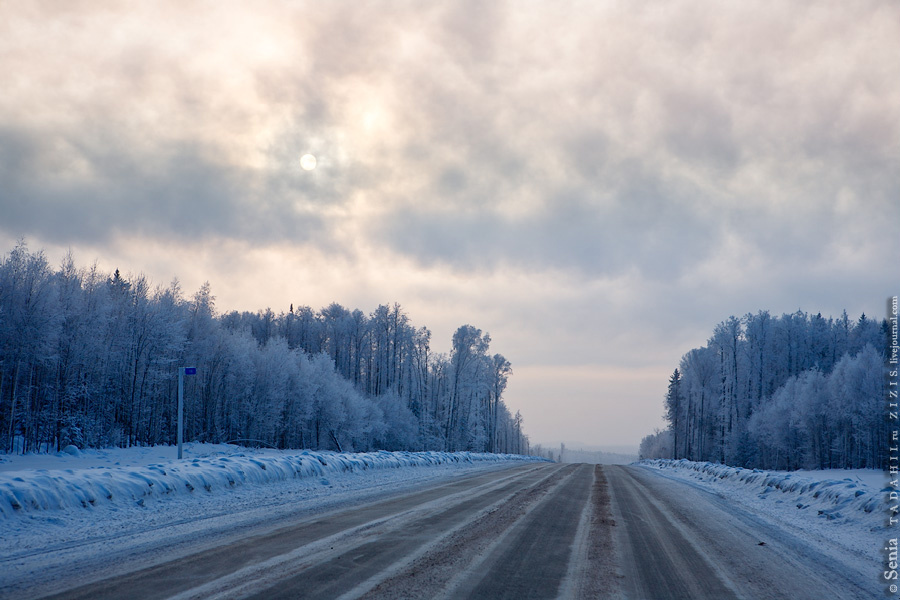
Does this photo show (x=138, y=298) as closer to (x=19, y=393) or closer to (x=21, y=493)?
(x=19, y=393)

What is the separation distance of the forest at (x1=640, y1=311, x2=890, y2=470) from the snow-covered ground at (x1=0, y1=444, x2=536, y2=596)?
167 ft

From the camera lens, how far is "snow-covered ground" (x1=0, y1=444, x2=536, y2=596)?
6.59 m

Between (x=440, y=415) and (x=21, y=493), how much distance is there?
74.6 metres

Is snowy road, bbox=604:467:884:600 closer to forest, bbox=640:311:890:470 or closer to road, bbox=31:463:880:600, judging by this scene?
road, bbox=31:463:880:600

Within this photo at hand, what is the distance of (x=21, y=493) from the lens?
332 inches

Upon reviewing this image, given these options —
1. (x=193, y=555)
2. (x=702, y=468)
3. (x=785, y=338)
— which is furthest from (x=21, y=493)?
(x=785, y=338)

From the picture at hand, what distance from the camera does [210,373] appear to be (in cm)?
5178

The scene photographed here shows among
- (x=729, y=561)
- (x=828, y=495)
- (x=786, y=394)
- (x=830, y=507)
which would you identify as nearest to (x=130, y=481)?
(x=729, y=561)

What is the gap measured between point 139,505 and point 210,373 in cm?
4561

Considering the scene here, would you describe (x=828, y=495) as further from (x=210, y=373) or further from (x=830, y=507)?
(x=210, y=373)

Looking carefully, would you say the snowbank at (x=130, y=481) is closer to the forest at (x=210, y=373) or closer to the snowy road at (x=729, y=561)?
the snowy road at (x=729, y=561)

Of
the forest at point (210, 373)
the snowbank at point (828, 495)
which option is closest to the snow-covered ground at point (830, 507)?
the snowbank at point (828, 495)

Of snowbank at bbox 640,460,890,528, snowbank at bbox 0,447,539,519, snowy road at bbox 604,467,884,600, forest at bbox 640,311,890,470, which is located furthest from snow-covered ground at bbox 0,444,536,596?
forest at bbox 640,311,890,470

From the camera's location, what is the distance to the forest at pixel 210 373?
33.0m
